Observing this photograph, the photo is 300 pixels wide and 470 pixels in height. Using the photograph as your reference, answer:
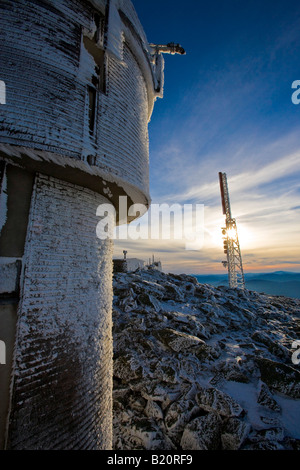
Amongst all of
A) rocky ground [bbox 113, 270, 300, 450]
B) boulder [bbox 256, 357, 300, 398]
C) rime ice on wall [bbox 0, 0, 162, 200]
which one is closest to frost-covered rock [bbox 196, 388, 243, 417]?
rocky ground [bbox 113, 270, 300, 450]

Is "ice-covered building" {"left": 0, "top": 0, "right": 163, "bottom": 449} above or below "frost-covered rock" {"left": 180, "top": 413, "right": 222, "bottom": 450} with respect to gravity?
above

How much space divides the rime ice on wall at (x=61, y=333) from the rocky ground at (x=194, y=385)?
130 cm

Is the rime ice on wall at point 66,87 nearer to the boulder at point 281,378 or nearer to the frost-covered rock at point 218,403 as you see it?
the frost-covered rock at point 218,403

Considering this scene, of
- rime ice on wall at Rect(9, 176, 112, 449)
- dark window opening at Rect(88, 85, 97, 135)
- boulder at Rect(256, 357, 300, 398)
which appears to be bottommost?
boulder at Rect(256, 357, 300, 398)

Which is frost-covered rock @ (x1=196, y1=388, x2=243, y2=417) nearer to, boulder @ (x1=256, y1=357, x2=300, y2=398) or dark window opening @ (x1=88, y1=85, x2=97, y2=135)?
boulder @ (x1=256, y1=357, x2=300, y2=398)

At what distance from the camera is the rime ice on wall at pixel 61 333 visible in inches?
78.2

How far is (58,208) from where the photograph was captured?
2.53 m

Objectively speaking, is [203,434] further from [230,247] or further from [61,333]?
[230,247]

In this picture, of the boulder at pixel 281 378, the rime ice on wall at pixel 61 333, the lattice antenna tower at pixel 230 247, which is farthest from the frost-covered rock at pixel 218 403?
the lattice antenna tower at pixel 230 247

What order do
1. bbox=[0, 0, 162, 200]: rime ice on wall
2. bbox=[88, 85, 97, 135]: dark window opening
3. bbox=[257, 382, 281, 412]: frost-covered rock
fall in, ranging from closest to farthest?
bbox=[0, 0, 162, 200]: rime ice on wall
bbox=[88, 85, 97, 135]: dark window opening
bbox=[257, 382, 281, 412]: frost-covered rock

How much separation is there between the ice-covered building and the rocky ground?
1.34 meters

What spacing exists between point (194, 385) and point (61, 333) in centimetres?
349

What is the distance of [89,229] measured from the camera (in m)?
2.88

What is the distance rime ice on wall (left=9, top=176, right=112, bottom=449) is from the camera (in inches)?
78.2
